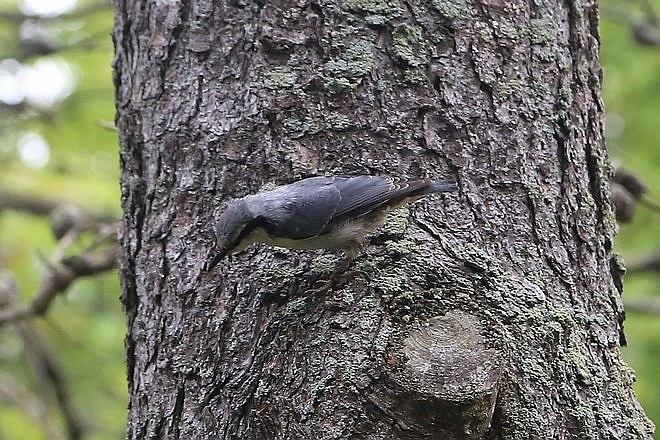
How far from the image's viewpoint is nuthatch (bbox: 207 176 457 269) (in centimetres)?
201

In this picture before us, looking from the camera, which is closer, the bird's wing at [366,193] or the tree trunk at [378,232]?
the tree trunk at [378,232]

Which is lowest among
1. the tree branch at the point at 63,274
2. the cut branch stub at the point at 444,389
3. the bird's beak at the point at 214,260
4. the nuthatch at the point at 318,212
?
the tree branch at the point at 63,274

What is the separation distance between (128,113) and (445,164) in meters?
0.94

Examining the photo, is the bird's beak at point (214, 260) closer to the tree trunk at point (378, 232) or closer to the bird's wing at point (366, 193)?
the tree trunk at point (378, 232)

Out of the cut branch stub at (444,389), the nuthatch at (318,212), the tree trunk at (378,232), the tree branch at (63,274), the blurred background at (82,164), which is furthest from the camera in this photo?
the blurred background at (82,164)

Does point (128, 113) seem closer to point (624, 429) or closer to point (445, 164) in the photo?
point (445, 164)

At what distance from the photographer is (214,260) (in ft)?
6.78

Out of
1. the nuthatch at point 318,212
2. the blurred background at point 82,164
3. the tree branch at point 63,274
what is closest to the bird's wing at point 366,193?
the nuthatch at point 318,212

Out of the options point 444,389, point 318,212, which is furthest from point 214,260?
point 444,389

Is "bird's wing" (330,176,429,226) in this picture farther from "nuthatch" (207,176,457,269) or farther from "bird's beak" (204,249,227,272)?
"bird's beak" (204,249,227,272)

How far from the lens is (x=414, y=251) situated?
1958mm

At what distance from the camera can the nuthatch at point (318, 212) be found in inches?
79.0

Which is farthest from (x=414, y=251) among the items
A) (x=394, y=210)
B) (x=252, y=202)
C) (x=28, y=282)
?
(x=28, y=282)

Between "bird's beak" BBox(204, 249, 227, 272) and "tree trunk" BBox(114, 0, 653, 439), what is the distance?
0.03 metres
